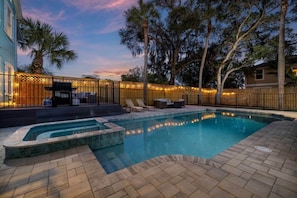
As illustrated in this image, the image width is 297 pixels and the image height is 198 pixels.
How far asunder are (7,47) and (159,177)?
29.2 ft

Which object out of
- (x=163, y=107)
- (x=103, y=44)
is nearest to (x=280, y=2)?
(x=163, y=107)

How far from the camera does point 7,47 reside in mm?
6715

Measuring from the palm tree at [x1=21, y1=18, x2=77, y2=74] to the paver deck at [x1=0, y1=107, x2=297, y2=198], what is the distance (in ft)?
25.0

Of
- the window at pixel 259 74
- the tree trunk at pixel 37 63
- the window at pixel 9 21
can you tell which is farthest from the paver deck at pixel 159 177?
the window at pixel 259 74

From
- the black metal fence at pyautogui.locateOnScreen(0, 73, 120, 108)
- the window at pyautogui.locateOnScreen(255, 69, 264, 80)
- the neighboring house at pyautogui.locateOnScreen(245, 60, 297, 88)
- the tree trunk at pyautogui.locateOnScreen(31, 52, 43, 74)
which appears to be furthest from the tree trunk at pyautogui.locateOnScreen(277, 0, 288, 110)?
the tree trunk at pyautogui.locateOnScreen(31, 52, 43, 74)

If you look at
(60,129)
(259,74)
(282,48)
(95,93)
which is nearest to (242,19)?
(282,48)

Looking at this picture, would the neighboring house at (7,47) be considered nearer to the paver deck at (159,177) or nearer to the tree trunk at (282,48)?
the paver deck at (159,177)

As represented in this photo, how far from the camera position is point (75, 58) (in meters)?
9.70

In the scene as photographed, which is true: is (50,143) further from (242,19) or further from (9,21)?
(242,19)

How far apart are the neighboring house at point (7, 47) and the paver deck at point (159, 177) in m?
4.71

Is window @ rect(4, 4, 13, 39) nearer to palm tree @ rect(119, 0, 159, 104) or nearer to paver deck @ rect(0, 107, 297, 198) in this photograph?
palm tree @ rect(119, 0, 159, 104)

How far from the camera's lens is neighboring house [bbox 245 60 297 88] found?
16.2m

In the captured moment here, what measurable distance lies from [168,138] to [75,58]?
839cm

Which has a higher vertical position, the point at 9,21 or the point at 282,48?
Answer: the point at 9,21
